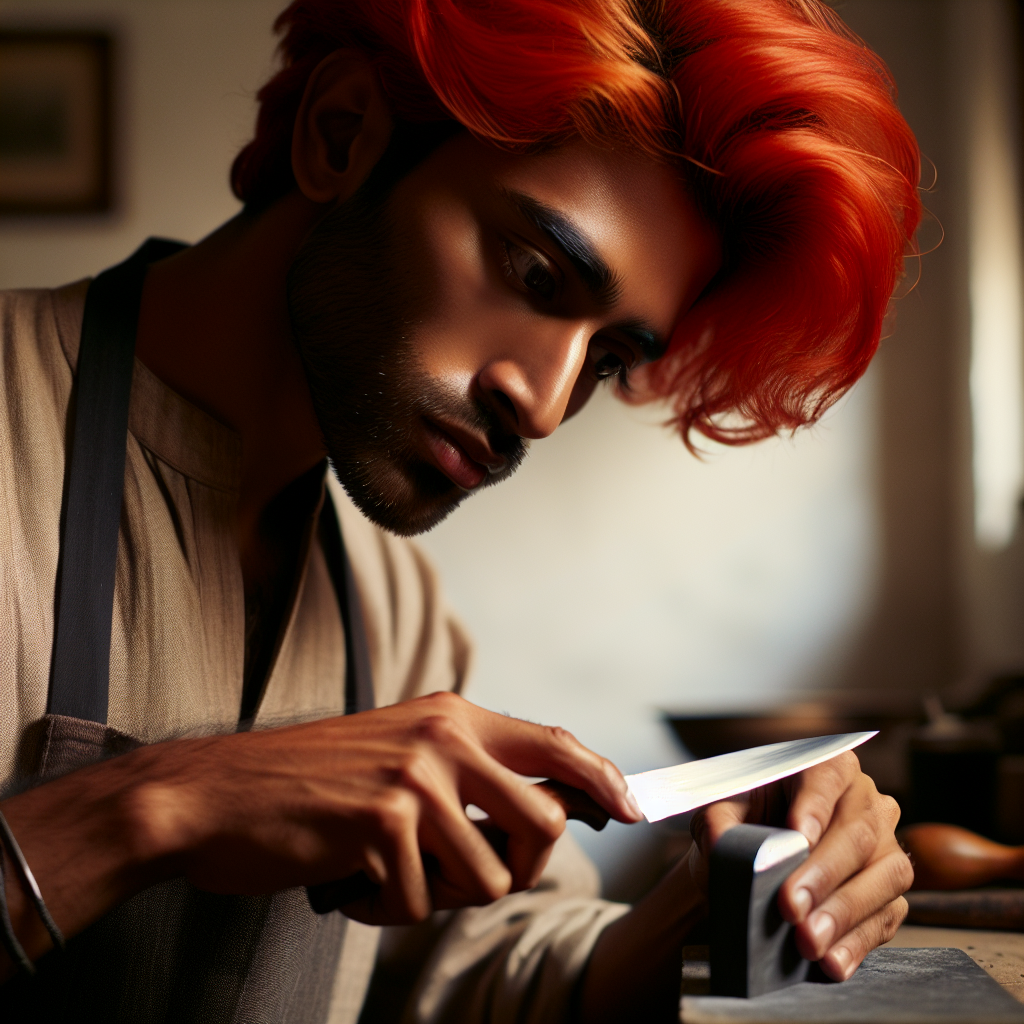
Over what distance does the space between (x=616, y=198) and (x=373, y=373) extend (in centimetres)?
25

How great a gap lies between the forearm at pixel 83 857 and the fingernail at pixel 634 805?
0.85 ft

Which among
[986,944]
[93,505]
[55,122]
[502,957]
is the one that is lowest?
[502,957]

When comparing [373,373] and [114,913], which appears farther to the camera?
[373,373]

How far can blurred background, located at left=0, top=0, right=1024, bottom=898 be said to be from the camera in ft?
5.62

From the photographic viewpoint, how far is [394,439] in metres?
0.74

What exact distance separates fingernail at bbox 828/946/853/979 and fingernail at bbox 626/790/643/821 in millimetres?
138

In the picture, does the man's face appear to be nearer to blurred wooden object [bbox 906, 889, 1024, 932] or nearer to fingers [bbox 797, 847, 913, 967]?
fingers [bbox 797, 847, 913, 967]

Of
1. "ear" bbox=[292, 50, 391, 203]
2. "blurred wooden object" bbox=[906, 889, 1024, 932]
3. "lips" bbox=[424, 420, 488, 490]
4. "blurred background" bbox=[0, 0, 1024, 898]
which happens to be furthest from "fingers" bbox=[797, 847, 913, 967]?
"blurred background" bbox=[0, 0, 1024, 898]

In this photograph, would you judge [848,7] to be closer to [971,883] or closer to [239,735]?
[971,883]

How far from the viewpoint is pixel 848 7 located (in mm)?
1857

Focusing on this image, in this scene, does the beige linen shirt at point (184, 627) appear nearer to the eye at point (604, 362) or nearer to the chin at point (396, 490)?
the chin at point (396, 490)

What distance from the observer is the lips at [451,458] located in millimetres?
730

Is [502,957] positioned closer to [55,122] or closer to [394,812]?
[394,812]

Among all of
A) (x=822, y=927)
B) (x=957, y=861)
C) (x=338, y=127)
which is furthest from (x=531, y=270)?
(x=957, y=861)
